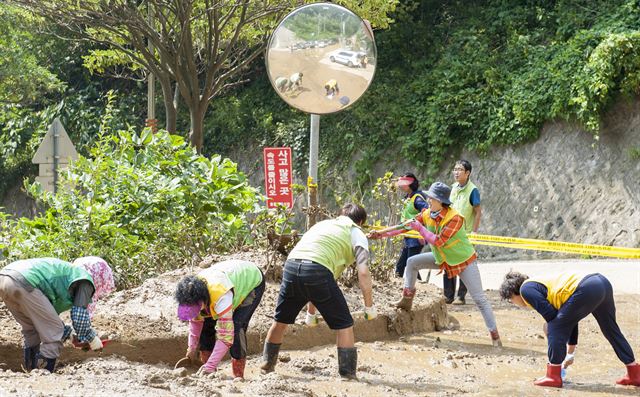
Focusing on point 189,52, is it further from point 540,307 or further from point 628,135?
point 540,307

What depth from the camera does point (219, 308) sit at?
6945 mm

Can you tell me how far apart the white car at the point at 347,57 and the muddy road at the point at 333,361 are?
7.78ft

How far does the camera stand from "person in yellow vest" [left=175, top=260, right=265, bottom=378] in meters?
6.86

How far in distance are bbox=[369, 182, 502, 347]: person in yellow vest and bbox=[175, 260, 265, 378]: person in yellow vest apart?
1.76 meters

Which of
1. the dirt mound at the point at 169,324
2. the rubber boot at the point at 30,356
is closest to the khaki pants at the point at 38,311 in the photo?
the rubber boot at the point at 30,356

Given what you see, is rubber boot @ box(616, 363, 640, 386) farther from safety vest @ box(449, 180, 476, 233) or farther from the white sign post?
the white sign post

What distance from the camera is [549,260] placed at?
1747cm

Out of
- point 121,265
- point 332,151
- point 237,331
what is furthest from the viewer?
point 332,151

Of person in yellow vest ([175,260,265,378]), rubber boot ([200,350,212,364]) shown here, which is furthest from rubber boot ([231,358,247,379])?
rubber boot ([200,350,212,364])

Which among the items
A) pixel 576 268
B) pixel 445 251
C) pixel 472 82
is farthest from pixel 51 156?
pixel 472 82

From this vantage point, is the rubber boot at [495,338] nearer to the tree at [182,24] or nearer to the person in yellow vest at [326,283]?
the person in yellow vest at [326,283]

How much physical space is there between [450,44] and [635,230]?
7.24 metres

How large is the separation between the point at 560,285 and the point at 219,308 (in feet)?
8.60

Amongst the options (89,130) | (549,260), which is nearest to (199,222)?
(549,260)
